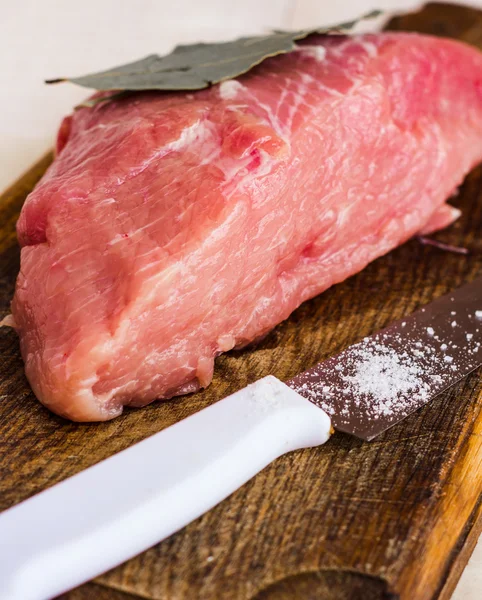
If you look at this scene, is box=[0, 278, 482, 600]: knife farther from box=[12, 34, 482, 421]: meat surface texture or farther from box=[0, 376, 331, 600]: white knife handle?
box=[12, 34, 482, 421]: meat surface texture

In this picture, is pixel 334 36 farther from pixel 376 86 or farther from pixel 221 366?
pixel 221 366

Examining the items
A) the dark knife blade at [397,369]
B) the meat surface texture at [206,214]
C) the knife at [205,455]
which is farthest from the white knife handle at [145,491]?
the meat surface texture at [206,214]

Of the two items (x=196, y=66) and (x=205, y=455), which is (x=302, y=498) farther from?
(x=196, y=66)

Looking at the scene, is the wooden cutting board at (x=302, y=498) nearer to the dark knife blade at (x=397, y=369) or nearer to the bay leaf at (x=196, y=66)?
the dark knife blade at (x=397, y=369)

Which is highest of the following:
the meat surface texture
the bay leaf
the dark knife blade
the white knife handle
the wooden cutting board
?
the bay leaf

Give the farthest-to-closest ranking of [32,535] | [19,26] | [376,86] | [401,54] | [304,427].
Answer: [19,26] < [401,54] < [376,86] < [304,427] < [32,535]

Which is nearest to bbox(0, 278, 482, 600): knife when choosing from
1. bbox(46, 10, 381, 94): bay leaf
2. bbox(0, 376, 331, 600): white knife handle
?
bbox(0, 376, 331, 600): white knife handle

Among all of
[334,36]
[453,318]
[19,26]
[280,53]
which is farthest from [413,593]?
[19,26]
